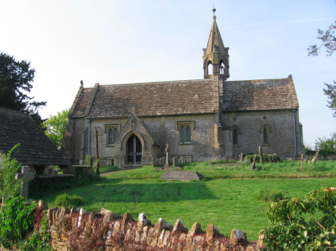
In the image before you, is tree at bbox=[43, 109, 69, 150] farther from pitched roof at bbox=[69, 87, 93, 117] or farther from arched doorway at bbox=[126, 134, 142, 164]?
arched doorway at bbox=[126, 134, 142, 164]

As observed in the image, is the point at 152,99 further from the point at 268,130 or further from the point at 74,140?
the point at 268,130

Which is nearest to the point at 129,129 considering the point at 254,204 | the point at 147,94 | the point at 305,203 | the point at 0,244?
the point at 147,94

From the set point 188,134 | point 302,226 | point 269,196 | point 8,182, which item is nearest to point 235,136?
point 188,134

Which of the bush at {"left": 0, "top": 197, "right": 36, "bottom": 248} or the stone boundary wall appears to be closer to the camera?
the stone boundary wall

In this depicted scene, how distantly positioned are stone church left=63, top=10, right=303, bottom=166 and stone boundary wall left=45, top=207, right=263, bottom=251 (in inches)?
1043

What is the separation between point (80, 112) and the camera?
41.2 m

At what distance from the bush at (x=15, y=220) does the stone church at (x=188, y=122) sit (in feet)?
81.6

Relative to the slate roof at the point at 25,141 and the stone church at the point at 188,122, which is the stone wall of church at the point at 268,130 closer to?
the stone church at the point at 188,122

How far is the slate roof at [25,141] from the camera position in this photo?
61.7 ft

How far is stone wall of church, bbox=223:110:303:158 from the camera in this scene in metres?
37.1

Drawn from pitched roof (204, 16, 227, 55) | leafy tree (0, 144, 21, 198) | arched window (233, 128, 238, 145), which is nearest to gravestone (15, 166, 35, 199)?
leafy tree (0, 144, 21, 198)

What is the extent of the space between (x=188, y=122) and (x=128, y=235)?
30808mm

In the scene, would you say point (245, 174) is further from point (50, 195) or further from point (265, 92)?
point (265, 92)

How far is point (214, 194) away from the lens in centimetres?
1620
